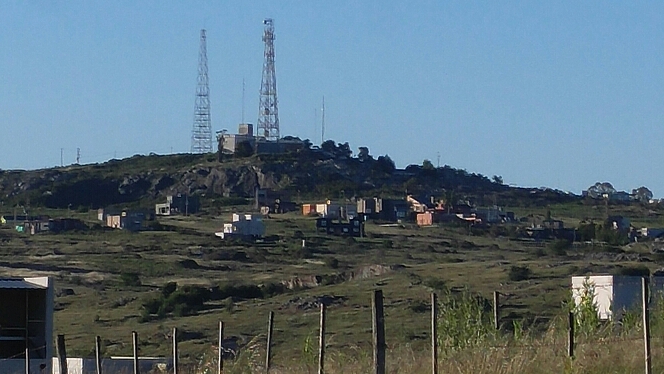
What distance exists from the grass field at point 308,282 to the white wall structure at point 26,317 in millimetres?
3291

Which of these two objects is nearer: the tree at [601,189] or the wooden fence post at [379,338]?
the wooden fence post at [379,338]

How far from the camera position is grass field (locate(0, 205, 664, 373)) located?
16.9 m

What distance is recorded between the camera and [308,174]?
431ft

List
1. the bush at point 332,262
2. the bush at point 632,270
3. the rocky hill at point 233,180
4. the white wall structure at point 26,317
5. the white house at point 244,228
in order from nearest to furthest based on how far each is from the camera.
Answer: the white wall structure at point 26,317 → the bush at point 632,270 → the bush at point 332,262 → the white house at point 244,228 → the rocky hill at point 233,180

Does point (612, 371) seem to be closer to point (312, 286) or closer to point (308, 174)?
point (312, 286)

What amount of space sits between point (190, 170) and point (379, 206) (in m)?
26.8

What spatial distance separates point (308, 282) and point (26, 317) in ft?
121

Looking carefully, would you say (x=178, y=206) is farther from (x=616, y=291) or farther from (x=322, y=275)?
(x=616, y=291)

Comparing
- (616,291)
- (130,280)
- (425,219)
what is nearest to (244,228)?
(425,219)

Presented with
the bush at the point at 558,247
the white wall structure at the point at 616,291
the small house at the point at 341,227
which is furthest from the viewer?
the small house at the point at 341,227

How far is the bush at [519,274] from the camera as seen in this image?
179 feet

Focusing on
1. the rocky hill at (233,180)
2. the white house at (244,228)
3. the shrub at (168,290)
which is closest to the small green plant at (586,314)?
the shrub at (168,290)

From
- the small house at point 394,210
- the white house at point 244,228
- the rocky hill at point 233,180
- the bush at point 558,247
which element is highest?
the rocky hill at point 233,180

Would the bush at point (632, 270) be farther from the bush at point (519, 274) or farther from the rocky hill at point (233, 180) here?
the rocky hill at point (233, 180)
